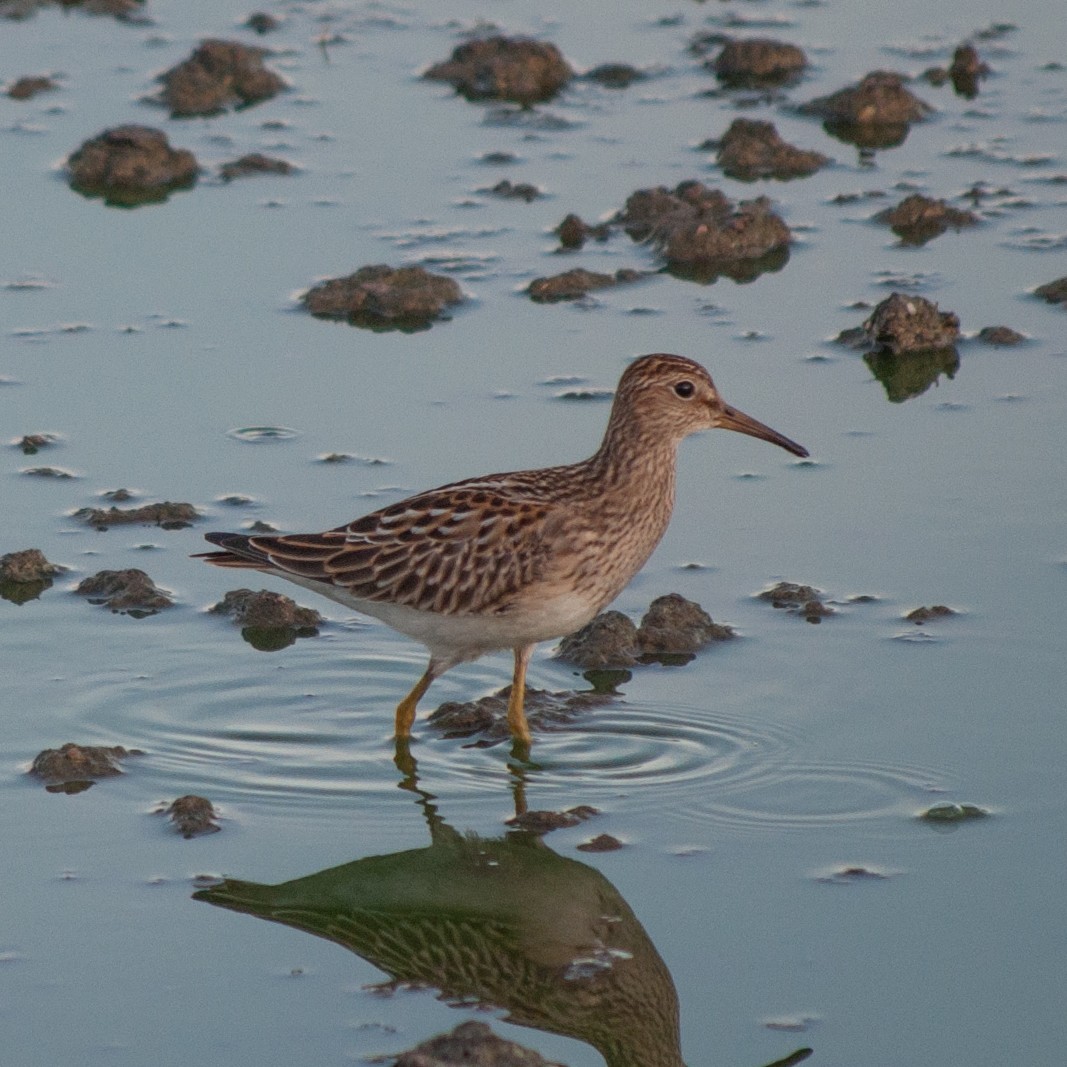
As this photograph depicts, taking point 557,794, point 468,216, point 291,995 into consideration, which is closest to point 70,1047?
point 291,995

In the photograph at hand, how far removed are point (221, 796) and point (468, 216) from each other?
6169 mm

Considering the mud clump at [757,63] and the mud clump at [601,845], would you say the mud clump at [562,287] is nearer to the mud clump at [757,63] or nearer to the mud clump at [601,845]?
the mud clump at [757,63]

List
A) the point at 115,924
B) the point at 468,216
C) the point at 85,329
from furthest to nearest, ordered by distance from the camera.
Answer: the point at 468,216, the point at 85,329, the point at 115,924

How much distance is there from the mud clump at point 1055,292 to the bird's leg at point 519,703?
4.71 m

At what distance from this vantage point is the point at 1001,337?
1180 centimetres

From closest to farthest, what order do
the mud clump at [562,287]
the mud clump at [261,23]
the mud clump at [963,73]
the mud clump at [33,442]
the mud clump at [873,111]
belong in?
the mud clump at [33,442]
the mud clump at [562,287]
the mud clump at [873,111]
the mud clump at [963,73]
the mud clump at [261,23]

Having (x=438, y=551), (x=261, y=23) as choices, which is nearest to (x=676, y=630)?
(x=438, y=551)

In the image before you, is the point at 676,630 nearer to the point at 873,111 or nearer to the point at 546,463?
the point at 546,463

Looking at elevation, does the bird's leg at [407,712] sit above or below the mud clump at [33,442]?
below

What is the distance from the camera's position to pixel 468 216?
13656 mm

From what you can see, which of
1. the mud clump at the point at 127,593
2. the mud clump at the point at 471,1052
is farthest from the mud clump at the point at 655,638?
the mud clump at the point at 471,1052

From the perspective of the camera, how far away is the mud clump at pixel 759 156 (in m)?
14.2

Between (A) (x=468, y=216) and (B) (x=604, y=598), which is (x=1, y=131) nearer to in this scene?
(A) (x=468, y=216)

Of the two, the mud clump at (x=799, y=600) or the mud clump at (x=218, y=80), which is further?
the mud clump at (x=218, y=80)
